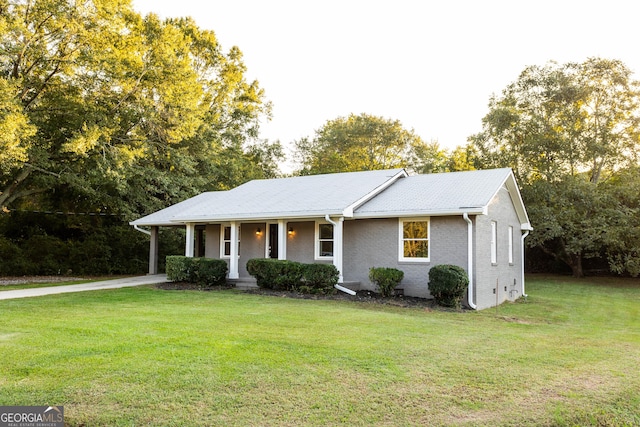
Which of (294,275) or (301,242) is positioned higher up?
(301,242)

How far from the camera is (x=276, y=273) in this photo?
47.4 ft

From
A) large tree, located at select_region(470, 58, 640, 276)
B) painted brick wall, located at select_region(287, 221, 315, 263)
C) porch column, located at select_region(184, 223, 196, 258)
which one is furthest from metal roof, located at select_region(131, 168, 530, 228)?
large tree, located at select_region(470, 58, 640, 276)

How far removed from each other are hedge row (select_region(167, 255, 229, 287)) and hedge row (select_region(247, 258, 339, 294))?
124cm

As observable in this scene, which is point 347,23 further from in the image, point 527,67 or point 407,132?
point 407,132

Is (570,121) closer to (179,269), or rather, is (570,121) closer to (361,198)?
(361,198)

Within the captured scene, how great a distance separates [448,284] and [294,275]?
4.46 meters

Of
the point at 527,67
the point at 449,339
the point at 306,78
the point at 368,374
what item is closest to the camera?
the point at 368,374

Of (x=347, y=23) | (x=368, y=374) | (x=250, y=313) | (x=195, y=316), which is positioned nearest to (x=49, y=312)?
(x=195, y=316)

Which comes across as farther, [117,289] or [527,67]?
[527,67]

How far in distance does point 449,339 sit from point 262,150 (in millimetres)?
28743

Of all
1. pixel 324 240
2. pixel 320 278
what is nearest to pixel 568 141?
pixel 324 240

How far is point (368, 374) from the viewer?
5.47 meters

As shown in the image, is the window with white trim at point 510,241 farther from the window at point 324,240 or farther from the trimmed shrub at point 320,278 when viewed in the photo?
the trimmed shrub at point 320,278

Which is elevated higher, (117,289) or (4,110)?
(4,110)
